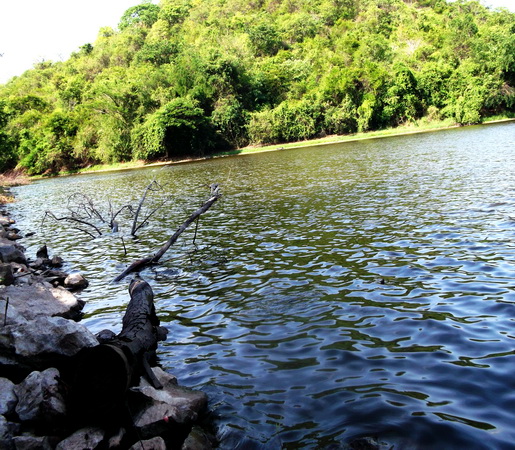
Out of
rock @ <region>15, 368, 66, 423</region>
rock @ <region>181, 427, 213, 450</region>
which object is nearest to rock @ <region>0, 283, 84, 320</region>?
rock @ <region>15, 368, 66, 423</region>

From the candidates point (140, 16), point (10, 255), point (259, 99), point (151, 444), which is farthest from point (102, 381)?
point (140, 16)

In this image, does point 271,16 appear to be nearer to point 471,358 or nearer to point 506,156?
point 506,156

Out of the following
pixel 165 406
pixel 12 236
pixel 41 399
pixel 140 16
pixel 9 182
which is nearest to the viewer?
pixel 41 399

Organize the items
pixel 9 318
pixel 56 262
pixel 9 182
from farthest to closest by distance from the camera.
Result: pixel 9 182 → pixel 56 262 → pixel 9 318

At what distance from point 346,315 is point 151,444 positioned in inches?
180

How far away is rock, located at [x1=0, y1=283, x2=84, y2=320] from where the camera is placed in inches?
315

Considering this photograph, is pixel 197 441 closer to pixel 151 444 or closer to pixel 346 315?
pixel 151 444

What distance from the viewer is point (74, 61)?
15588cm

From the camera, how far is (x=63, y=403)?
Result: 190 inches

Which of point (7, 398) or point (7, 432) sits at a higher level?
point (7, 398)

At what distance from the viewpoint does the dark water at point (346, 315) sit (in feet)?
16.6

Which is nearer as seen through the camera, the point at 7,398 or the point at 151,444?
the point at 151,444

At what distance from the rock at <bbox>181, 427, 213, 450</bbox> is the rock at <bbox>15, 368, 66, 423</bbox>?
1.57 meters

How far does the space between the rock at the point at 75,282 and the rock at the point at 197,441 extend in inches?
321
